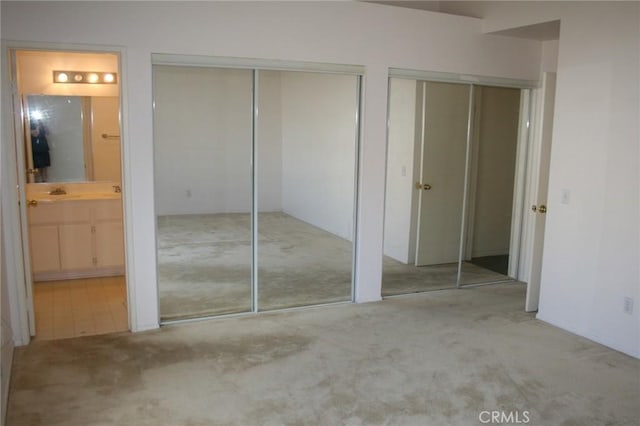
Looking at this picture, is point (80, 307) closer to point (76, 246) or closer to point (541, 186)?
point (76, 246)

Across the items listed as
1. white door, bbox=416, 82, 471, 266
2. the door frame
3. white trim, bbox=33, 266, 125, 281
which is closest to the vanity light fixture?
the door frame

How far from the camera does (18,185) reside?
11.8ft

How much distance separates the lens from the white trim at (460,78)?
456 cm

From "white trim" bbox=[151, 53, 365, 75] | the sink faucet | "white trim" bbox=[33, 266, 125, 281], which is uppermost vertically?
"white trim" bbox=[151, 53, 365, 75]

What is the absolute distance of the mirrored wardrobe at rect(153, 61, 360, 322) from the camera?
13.1ft

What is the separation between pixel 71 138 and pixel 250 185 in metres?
2.30

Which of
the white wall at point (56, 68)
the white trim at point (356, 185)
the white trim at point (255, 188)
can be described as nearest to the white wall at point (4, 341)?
the white trim at point (255, 188)

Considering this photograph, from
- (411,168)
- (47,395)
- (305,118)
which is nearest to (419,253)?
(411,168)

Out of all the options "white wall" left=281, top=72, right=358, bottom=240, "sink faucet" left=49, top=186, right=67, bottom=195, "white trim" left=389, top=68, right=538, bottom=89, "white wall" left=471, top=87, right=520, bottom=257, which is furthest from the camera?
"white wall" left=471, top=87, right=520, bottom=257

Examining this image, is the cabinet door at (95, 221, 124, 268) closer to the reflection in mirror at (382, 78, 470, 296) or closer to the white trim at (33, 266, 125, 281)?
the white trim at (33, 266, 125, 281)

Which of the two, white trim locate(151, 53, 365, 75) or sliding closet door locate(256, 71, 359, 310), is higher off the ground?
white trim locate(151, 53, 365, 75)

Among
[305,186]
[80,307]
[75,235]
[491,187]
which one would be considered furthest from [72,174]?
[491,187]

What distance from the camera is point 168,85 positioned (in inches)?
151

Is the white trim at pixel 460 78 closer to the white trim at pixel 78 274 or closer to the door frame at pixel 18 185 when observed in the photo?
the door frame at pixel 18 185
